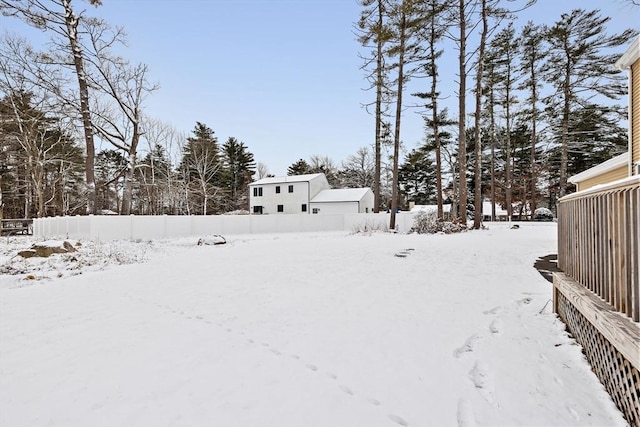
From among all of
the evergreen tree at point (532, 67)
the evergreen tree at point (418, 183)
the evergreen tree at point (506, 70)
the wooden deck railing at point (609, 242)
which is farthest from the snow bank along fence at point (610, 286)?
the evergreen tree at point (418, 183)

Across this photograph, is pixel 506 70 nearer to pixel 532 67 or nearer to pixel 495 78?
pixel 532 67

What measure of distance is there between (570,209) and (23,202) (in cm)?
2954

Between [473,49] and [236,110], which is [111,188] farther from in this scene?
[473,49]

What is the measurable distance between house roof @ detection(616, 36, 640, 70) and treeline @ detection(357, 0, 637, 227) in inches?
220

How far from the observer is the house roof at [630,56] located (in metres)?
6.05

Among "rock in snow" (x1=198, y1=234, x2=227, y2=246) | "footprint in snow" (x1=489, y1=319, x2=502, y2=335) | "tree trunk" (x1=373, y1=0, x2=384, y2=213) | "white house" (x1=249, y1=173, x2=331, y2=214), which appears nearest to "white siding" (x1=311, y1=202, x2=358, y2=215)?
"white house" (x1=249, y1=173, x2=331, y2=214)

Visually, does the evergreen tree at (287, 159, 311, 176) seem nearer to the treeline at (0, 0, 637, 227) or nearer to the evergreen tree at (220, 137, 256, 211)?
the evergreen tree at (220, 137, 256, 211)

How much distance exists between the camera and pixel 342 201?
24.8 m

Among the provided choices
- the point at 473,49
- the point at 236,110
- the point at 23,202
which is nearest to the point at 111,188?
the point at 23,202

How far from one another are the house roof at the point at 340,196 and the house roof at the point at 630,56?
59.8ft

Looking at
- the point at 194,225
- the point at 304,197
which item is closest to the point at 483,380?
the point at 194,225

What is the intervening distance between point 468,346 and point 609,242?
1.40m

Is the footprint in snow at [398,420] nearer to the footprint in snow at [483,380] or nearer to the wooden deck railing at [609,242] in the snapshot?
the footprint in snow at [483,380]

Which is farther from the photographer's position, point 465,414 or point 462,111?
point 462,111
